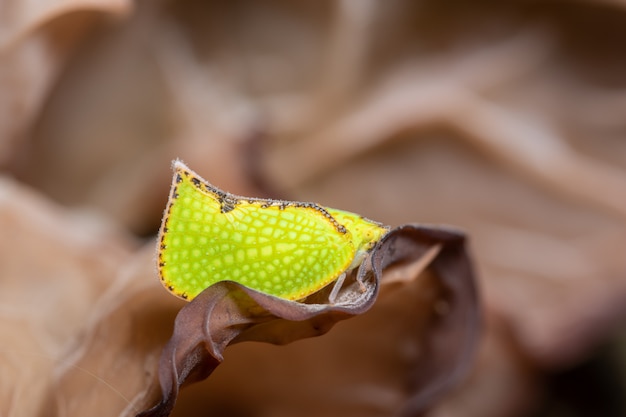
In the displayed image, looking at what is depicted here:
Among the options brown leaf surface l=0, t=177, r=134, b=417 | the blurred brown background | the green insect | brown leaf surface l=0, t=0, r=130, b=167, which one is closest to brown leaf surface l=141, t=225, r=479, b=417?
the green insect

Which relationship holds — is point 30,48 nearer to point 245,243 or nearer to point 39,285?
point 39,285

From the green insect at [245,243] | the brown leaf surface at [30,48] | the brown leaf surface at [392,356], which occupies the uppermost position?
the brown leaf surface at [30,48]

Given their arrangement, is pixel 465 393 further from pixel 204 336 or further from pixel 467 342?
pixel 204 336

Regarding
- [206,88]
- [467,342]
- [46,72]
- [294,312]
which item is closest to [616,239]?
[467,342]

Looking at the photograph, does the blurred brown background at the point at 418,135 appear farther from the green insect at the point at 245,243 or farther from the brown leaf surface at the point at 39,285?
the green insect at the point at 245,243

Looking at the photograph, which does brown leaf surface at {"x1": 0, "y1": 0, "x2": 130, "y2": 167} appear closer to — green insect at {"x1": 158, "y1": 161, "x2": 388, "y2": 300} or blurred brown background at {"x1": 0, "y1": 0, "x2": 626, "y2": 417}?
blurred brown background at {"x1": 0, "y1": 0, "x2": 626, "y2": 417}

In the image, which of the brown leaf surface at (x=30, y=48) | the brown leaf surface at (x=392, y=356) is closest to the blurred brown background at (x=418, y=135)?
the brown leaf surface at (x=30, y=48)
